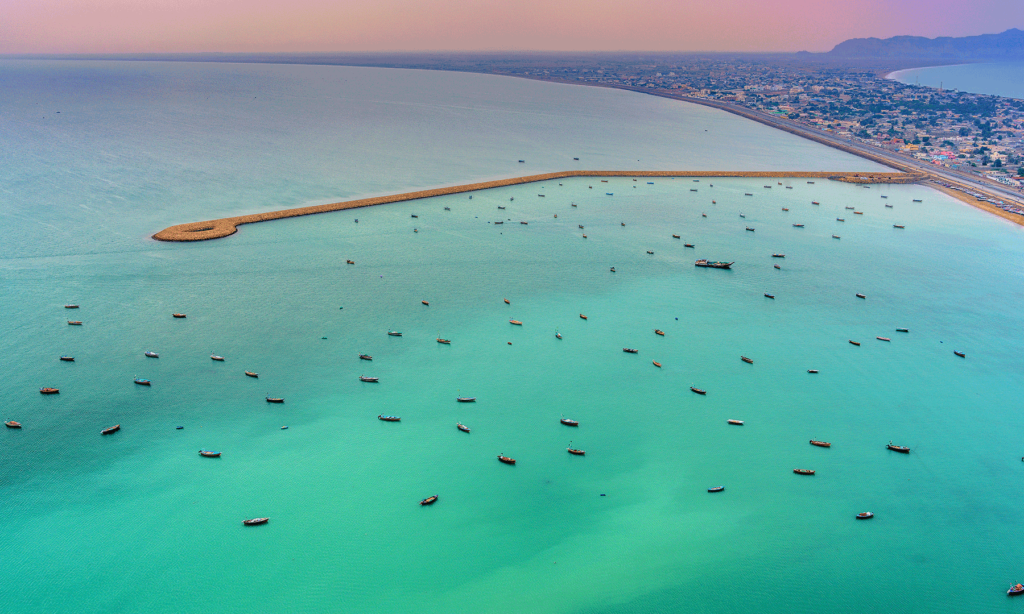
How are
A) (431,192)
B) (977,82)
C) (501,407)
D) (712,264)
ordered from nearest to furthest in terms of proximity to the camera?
1. (501,407)
2. (712,264)
3. (431,192)
4. (977,82)

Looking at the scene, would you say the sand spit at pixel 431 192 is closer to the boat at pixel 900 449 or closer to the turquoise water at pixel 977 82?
the boat at pixel 900 449

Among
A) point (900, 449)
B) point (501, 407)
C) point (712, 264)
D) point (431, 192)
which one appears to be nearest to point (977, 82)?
point (712, 264)

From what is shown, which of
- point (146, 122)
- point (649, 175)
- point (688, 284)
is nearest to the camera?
point (688, 284)

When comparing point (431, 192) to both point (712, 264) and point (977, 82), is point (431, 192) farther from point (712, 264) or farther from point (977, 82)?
point (977, 82)

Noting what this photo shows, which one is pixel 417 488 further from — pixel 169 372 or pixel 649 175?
pixel 649 175

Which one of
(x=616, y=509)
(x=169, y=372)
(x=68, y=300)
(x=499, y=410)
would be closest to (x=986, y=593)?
(x=616, y=509)

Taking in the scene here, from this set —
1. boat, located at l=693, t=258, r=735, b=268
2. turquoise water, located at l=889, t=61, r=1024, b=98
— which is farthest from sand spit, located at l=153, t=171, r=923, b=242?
turquoise water, located at l=889, t=61, r=1024, b=98
